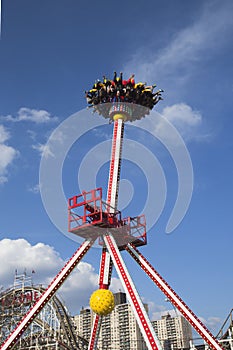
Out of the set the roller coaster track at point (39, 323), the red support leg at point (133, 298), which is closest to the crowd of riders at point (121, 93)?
the red support leg at point (133, 298)

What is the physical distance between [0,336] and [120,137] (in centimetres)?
2500

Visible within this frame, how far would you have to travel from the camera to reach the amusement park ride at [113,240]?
947 inches

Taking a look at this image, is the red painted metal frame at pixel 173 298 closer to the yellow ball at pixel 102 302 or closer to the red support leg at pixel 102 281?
the red support leg at pixel 102 281

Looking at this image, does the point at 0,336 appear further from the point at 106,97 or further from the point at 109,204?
the point at 106,97

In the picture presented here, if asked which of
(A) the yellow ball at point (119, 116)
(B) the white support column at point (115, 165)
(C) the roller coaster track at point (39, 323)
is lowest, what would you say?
(C) the roller coaster track at point (39, 323)

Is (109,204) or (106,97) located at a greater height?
(106,97)

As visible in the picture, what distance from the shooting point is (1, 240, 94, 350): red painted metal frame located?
23.4m

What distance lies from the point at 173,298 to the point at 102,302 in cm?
462

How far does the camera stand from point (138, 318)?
927 inches

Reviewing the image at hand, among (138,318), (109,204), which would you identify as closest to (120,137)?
(109,204)

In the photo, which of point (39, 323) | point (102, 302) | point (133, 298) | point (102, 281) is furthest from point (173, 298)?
point (39, 323)

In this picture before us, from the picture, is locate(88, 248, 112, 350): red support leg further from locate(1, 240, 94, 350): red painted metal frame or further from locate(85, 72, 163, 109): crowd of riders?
locate(85, 72, 163, 109): crowd of riders

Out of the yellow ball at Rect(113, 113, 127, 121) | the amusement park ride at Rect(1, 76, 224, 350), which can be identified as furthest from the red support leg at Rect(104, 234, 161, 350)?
the yellow ball at Rect(113, 113, 127, 121)

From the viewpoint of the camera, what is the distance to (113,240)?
27.5 meters
